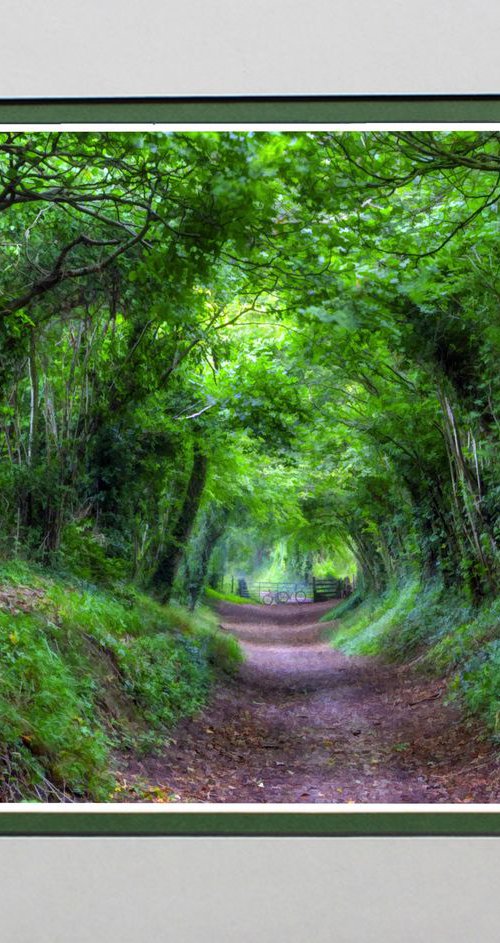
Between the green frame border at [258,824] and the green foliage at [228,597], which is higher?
the green frame border at [258,824]

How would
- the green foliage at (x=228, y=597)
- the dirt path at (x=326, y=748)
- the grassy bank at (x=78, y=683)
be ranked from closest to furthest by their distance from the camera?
the grassy bank at (x=78, y=683)
the dirt path at (x=326, y=748)
the green foliage at (x=228, y=597)

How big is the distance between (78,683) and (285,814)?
1.77 metres

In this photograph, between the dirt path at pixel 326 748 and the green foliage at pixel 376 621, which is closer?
the dirt path at pixel 326 748

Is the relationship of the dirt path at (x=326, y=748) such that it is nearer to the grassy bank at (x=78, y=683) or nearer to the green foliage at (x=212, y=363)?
the grassy bank at (x=78, y=683)

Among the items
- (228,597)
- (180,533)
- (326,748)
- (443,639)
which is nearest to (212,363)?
(180,533)

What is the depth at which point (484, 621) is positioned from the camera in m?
5.36

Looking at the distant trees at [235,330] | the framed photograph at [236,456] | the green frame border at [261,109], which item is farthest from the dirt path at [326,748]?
the green frame border at [261,109]

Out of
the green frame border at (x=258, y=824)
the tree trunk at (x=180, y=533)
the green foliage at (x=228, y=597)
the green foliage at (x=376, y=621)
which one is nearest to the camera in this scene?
the green frame border at (x=258, y=824)

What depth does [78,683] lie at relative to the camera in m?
3.80

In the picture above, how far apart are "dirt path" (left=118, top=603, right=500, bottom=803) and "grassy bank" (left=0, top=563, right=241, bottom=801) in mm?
195

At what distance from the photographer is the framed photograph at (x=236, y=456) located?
2.34 m

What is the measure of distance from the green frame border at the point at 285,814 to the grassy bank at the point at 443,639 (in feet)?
5.76

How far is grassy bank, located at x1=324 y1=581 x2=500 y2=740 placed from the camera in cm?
441
